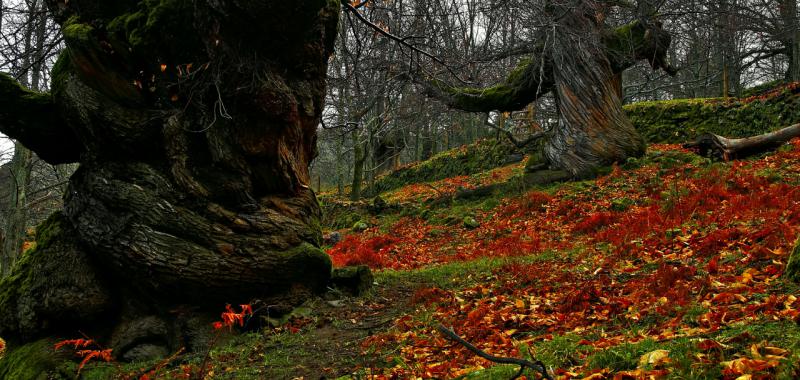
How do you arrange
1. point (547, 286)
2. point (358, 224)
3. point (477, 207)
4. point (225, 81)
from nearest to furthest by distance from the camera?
1. point (547, 286)
2. point (225, 81)
3. point (477, 207)
4. point (358, 224)

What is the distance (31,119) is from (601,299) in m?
6.94

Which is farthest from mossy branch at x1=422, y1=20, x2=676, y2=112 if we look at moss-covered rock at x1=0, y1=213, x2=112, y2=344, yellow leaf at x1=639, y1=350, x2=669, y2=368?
yellow leaf at x1=639, y1=350, x2=669, y2=368

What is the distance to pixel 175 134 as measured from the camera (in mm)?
5414

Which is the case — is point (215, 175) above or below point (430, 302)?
above

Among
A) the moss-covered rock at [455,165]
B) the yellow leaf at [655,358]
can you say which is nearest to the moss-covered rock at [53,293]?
the yellow leaf at [655,358]

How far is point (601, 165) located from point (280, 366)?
9.84 meters

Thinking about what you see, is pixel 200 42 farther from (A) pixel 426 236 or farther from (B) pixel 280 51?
(A) pixel 426 236

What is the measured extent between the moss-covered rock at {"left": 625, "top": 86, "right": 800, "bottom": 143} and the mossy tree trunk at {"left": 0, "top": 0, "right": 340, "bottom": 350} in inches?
495

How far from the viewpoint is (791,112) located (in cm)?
1147

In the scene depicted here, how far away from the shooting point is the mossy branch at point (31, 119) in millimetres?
5551

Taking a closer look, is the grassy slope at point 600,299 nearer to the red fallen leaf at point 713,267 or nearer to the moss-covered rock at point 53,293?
the red fallen leaf at point 713,267

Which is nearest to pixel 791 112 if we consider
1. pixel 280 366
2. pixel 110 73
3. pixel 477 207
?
pixel 477 207

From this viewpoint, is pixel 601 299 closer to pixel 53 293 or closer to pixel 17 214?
pixel 53 293

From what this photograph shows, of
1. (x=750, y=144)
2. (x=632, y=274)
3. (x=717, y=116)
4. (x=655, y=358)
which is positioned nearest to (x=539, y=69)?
(x=750, y=144)
